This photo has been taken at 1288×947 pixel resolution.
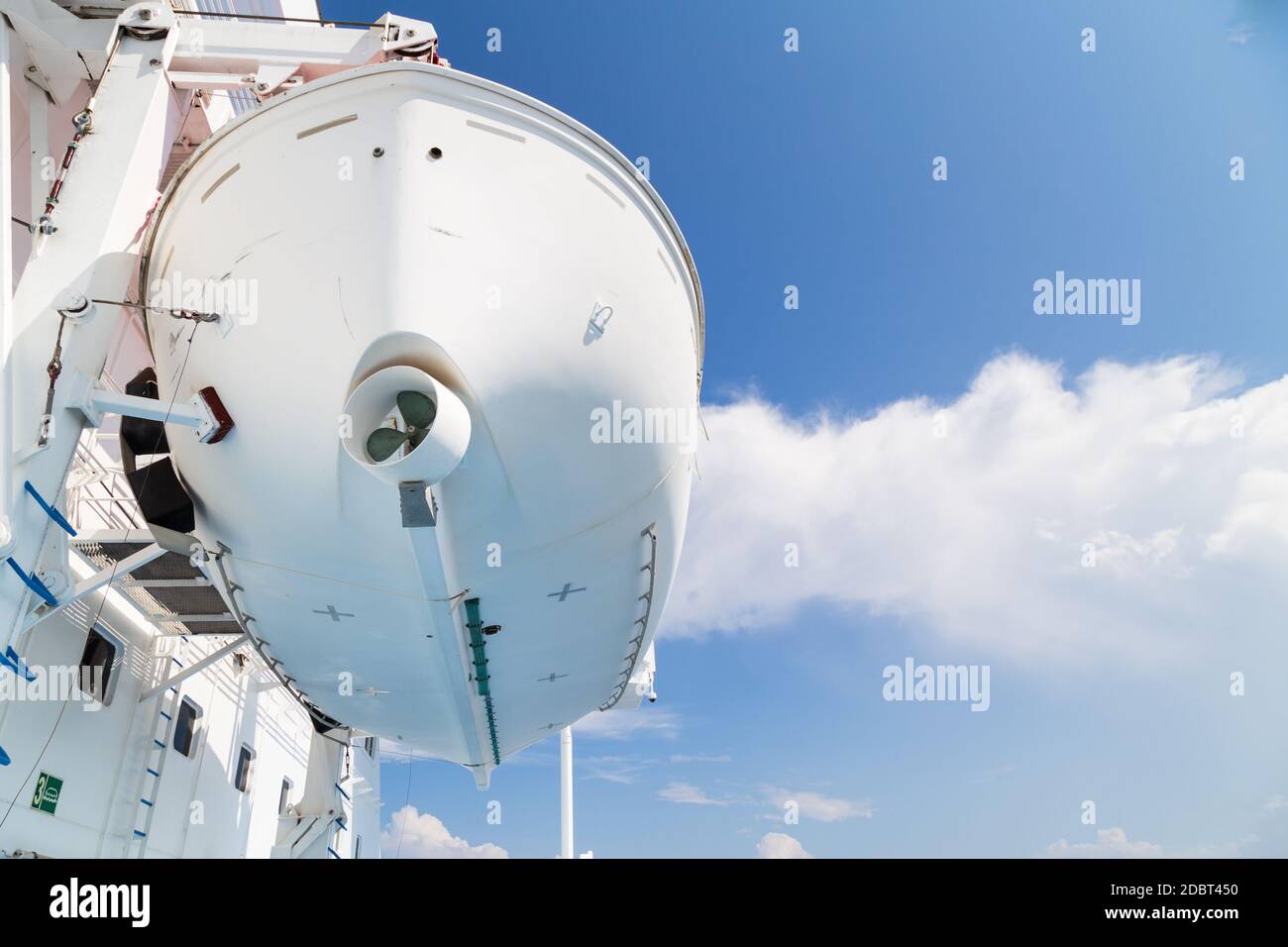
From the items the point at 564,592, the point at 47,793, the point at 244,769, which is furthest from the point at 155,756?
the point at 564,592

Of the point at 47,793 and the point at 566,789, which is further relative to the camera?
the point at 566,789

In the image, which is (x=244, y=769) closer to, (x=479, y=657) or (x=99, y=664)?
(x=99, y=664)

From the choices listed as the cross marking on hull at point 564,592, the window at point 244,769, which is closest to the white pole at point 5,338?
the cross marking on hull at point 564,592

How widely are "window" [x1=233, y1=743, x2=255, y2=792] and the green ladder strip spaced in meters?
7.34

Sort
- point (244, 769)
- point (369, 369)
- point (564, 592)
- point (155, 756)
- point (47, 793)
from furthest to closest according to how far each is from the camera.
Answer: point (244, 769), point (155, 756), point (47, 793), point (564, 592), point (369, 369)

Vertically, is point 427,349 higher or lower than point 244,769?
higher

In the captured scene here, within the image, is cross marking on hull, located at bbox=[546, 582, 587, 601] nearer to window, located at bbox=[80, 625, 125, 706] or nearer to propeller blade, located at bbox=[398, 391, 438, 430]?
propeller blade, located at bbox=[398, 391, 438, 430]

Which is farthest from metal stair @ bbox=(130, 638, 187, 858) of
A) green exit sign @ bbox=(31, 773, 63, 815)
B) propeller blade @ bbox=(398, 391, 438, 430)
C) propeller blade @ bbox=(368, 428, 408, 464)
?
propeller blade @ bbox=(398, 391, 438, 430)

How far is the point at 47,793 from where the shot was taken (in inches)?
319

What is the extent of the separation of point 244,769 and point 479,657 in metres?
9.00

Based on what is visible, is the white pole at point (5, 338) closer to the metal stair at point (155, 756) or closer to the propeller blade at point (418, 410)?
the propeller blade at point (418, 410)

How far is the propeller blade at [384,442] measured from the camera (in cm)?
419

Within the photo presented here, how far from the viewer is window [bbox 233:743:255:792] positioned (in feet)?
39.5
